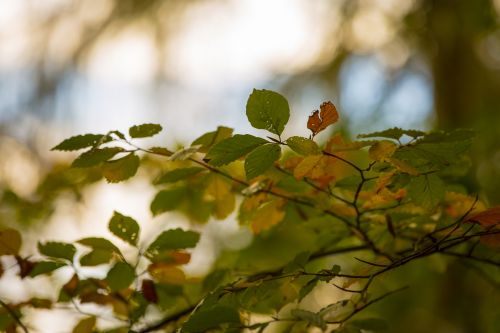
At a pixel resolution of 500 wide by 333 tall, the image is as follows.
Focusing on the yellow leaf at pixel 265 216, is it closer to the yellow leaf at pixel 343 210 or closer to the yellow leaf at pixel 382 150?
the yellow leaf at pixel 343 210

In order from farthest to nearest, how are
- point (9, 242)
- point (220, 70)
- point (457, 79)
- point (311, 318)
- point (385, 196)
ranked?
1. point (220, 70)
2. point (457, 79)
3. point (9, 242)
4. point (385, 196)
5. point (311, 318)

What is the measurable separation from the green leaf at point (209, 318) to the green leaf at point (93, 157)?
26 centimetres

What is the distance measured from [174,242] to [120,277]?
10cm

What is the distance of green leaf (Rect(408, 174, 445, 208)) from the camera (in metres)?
0.71

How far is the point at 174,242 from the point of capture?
0.81m

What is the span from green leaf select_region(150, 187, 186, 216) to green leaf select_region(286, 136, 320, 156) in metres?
0.37

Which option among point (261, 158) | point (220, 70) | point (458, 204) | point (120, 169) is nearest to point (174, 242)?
point (120, 169)

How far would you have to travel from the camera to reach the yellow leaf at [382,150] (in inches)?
24.9

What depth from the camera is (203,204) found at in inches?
40.3

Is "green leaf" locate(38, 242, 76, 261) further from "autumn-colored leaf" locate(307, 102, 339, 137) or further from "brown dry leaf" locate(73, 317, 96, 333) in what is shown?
"autumn-colored leaf" locate(307, 102, 339, 137)

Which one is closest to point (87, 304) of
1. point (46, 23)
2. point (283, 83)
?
point (46, 23)

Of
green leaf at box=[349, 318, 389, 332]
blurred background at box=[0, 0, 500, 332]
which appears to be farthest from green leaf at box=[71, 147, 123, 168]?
blurred background at box=[0, 0, 500, 332]

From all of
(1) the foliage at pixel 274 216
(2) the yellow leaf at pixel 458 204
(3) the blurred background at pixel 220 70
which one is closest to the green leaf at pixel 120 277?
(1) the foliage at pixel 274 216

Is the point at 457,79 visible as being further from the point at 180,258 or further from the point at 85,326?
the point at 85,326
